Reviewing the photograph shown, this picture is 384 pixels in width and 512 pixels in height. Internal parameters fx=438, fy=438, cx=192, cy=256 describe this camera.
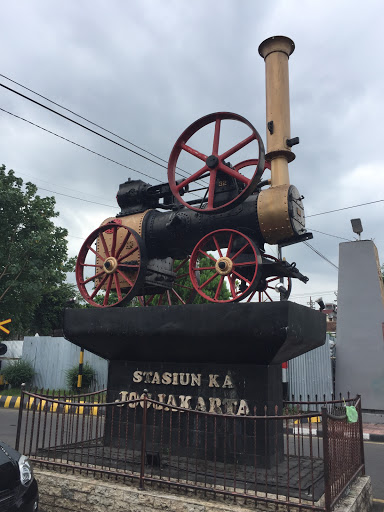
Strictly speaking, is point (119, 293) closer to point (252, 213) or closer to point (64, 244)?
point (252, 213)

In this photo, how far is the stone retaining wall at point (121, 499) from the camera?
4.39 meters

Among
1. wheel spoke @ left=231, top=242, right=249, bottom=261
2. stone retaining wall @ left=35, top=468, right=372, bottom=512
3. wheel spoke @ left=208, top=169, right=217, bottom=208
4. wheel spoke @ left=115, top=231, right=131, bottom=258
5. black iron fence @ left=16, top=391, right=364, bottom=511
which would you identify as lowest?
stone retaining wall @ left=35, top=468, right=372, bottom=512

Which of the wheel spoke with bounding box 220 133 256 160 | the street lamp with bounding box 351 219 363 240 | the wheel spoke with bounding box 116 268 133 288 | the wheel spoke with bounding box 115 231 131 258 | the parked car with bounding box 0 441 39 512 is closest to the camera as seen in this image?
the parked car with bounding box 0 441 39 512

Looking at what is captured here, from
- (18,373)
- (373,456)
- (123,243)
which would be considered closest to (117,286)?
(123,243)

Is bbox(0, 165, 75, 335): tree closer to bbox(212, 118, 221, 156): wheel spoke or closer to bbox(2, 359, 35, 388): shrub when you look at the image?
bbox(2, 359, 35, 388): shrub

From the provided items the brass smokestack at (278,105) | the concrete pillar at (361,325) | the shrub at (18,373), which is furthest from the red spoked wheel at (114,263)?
the shrub at (18,373)

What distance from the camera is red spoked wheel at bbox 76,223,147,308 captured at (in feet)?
23.6

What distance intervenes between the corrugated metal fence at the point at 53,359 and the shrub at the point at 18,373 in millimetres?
341

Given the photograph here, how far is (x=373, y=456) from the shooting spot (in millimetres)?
8531

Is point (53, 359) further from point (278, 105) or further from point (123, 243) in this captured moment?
point (278, 105)

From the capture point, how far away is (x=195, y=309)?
600cm

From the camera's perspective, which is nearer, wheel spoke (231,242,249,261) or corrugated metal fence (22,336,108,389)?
wheel spoke (231,242,249,261)

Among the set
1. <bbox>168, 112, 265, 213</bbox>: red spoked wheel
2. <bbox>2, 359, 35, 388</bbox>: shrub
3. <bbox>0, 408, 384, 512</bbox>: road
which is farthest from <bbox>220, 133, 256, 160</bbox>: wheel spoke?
<bbox>2, 359, 35, 388</bbox>: shrub

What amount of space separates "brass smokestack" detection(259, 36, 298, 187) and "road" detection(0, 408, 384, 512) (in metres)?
4.52
